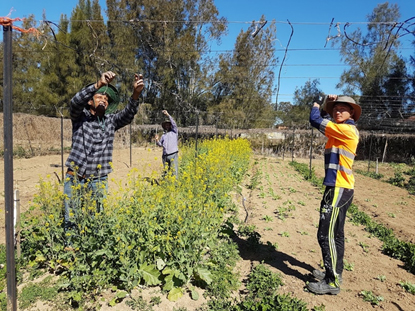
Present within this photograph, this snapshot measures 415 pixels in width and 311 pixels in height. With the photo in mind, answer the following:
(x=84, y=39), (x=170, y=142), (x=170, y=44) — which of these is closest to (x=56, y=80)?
(x=84, y=39)

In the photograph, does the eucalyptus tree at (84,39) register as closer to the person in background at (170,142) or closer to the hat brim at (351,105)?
the person in background at (170,142)

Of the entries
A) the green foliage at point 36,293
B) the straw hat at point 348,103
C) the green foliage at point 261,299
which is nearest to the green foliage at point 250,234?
the green foliage at point 261,299

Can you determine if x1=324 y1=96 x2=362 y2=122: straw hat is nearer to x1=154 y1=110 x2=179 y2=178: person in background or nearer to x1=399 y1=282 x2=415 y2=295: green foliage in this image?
x1=399 y1=282 x2=415 y2=295: green foliage

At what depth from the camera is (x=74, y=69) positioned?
25.0 m

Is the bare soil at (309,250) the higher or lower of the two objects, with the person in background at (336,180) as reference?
lower

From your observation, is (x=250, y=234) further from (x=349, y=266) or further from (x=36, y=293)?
(x=36, y=293)

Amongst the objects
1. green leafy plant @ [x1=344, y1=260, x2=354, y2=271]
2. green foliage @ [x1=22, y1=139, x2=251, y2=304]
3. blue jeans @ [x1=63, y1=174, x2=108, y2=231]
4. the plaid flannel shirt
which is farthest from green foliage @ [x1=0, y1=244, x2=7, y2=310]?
green leafy plant @ [x1=344, y1=260, x2=354, y2=271]

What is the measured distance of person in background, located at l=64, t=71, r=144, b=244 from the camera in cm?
293

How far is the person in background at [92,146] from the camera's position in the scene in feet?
9.62

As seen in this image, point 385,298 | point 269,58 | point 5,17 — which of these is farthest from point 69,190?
point 269,58

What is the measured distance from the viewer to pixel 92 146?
3.00 m

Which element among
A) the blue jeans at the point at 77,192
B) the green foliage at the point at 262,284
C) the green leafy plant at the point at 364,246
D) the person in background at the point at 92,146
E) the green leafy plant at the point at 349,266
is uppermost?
the person in background at the point at 92,146

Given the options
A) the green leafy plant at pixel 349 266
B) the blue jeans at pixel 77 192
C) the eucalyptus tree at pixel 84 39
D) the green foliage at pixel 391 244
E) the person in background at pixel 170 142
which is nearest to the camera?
the blue jeans at pixel 77 192

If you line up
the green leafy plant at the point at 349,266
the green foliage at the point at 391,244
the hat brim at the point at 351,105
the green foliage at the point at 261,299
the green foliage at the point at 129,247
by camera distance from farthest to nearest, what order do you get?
the green foliage at the point at 391,244 → the green leafy plant at the point at 349,266 → the hat brim at the point at 351,105 → the green foliage at the point at 129,247 → the green foliage at the point at 261,299
